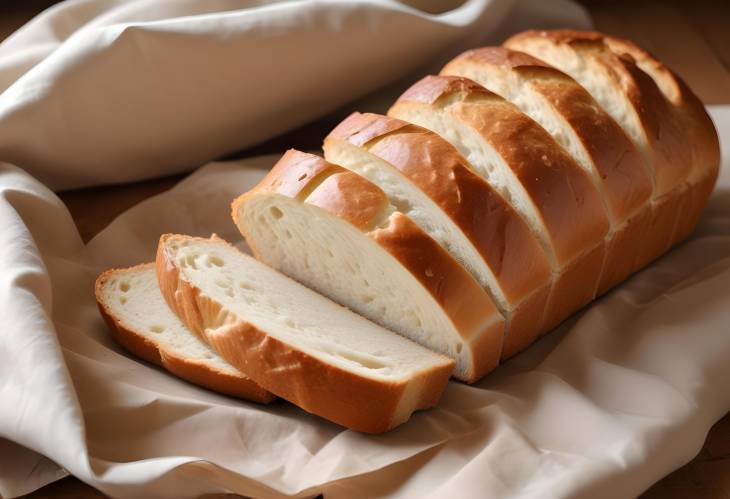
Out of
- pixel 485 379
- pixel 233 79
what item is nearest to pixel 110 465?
pixel 485 379

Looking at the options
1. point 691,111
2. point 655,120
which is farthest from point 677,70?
point 655,120

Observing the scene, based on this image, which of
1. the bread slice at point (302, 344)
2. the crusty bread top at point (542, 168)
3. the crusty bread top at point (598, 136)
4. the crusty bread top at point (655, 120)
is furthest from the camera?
the crusty bread top at point (655, 120)

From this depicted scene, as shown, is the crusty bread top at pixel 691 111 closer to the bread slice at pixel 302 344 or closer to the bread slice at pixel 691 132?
the bread slice at pixel 691 132

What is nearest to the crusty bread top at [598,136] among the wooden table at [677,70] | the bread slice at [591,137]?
the bread slice at [591,137]

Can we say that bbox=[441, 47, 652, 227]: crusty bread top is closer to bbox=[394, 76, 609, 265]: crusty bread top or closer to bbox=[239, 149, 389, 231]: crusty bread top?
bbox=[394, 76, 609, 265]: crusty bread top

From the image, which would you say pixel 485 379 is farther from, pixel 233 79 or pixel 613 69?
pixel 233 79

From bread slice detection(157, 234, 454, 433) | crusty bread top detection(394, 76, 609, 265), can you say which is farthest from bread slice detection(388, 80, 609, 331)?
bread slice detection(157, 234, 454, 433)

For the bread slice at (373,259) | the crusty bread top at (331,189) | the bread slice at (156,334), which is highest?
the crusty bread top at (331,189)

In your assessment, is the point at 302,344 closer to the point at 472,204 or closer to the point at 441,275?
the point at 441,275
